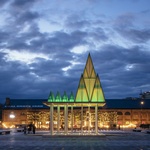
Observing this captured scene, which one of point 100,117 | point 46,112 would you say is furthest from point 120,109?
point 46,112

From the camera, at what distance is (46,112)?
144 meters

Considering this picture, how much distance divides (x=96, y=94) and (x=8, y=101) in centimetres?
9940

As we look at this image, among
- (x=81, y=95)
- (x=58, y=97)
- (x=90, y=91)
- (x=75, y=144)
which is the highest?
(x=90, y=91)

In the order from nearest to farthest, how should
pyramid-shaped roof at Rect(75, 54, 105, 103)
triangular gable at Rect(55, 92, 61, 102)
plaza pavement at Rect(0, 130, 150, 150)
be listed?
plaza pavement at Rect(0, 130, 150, 150)
pyramid-shaped roof at Rect(75, 54, 105, 103)
triangular gable at Rect(55, 92, 61, 102)

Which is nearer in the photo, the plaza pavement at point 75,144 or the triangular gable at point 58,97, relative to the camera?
the plaza pavement at point 75,144

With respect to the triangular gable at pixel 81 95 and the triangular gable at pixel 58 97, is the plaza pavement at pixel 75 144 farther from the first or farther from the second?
the triangular gable at pixel 58 97

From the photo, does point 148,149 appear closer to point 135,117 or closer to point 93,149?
point 93,149

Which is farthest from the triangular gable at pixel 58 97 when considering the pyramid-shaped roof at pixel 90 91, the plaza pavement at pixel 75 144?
the plaza pavement at pixel 75 144

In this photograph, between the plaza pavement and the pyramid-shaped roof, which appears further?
the pyramid-shaped roof

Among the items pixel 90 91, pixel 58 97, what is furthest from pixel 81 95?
pixel 58 97

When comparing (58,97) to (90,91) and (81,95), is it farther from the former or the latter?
(90,91)

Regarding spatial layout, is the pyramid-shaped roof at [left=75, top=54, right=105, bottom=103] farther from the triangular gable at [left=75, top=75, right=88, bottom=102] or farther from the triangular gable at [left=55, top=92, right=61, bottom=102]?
the triangular gable at [left=55, top=92, right=61, bottom=102]

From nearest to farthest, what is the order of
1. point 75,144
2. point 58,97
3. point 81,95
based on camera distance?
point 75,144
point 81,95
point 58,97

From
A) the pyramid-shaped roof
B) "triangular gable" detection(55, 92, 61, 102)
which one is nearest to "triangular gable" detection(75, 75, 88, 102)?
the pyramid-shaped roof
